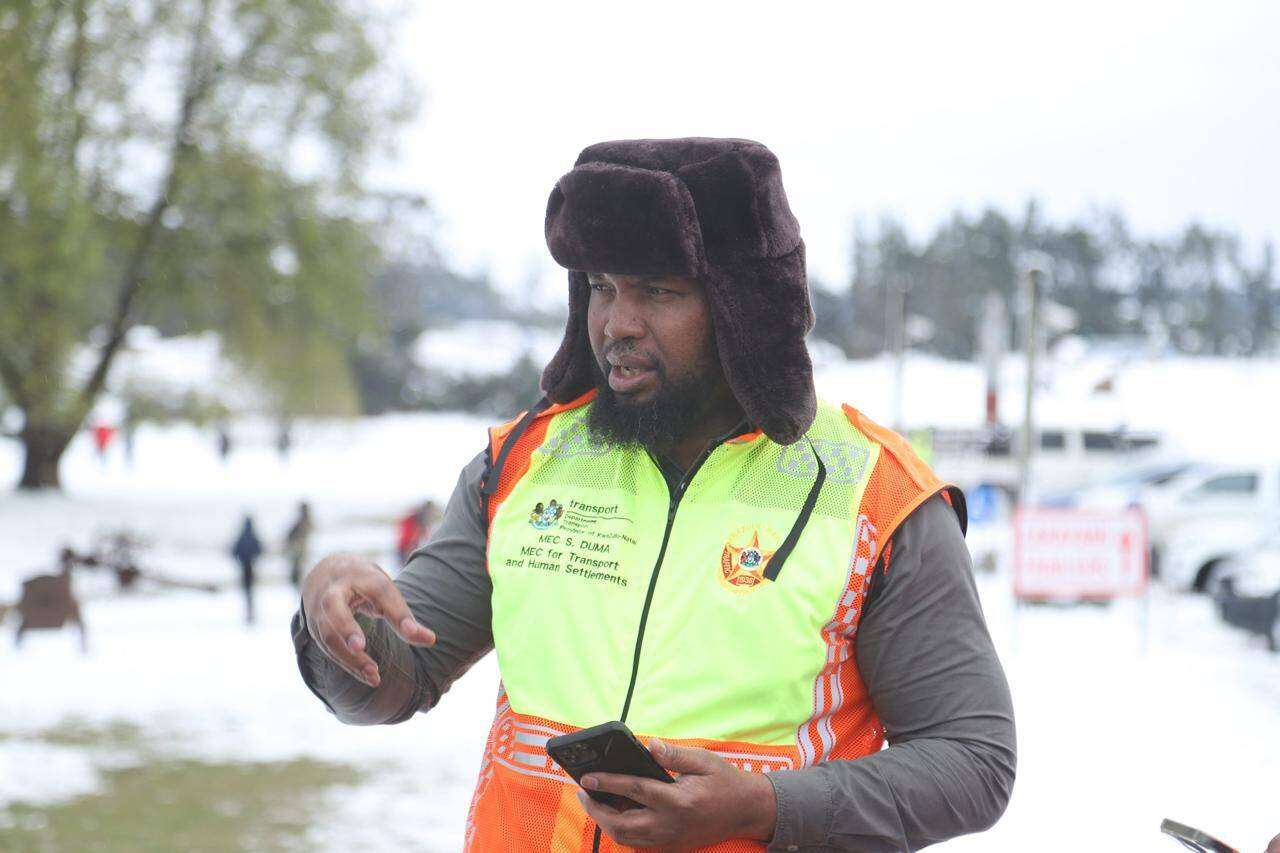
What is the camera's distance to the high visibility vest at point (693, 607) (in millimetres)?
1902

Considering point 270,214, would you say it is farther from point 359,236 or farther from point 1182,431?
point 1182,431

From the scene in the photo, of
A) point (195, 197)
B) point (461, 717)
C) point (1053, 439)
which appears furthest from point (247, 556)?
point (1053, 439)

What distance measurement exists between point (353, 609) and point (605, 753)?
0.39 m

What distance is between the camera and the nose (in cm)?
206

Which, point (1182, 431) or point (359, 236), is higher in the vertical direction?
point (359, 236)

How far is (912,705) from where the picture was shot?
1.92 m

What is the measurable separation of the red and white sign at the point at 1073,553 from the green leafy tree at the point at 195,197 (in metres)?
16.3

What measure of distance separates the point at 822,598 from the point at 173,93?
26.5 meters

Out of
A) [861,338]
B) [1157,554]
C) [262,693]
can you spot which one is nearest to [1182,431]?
[1157,554]

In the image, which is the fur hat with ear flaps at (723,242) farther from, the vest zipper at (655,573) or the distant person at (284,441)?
the distant person at (284,441)

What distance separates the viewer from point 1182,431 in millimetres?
35625

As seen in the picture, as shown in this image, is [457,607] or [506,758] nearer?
[506,758]

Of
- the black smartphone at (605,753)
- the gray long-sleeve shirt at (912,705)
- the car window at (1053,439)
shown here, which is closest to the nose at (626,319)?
the gray long-sleeve shirt at (912,705)

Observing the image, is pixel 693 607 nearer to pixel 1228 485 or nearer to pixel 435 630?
pixel 435 630
